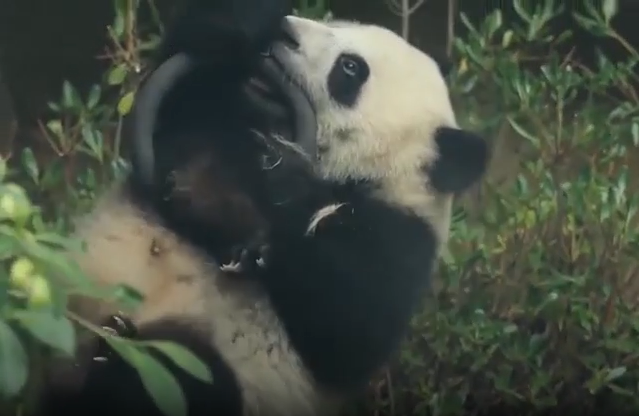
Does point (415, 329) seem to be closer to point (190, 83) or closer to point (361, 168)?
point (361, 168)

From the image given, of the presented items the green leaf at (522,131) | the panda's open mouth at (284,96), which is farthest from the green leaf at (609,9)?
the panda's open mouth at (284,96)

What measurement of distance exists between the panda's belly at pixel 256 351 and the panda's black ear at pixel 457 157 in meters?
0.31

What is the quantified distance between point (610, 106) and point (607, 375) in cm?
39

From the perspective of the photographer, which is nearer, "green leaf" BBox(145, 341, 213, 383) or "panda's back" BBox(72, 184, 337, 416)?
"green leaf" BBox(145, 341, 213, 383)

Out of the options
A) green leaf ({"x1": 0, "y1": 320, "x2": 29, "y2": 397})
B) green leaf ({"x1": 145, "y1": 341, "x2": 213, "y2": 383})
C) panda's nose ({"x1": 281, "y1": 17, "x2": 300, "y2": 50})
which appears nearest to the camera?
green leaf ({"x1": 0, "y1": 320, "x2": 29, "y2": 397})

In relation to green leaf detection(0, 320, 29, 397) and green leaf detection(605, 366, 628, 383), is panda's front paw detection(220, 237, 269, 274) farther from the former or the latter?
green leaf detection(605, 366, 628, 383)

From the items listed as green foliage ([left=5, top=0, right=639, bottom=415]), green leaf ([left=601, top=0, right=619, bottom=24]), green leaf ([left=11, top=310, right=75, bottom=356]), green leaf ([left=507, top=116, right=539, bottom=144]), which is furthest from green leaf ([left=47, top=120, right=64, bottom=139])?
green leaf ([left=601, top=0, right=619, bottom=24])

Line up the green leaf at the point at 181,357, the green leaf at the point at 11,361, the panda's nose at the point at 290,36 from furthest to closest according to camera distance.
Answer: the panda's nose at the point at 290,36, the green leaf at the point at 181,357, the green leaf at the point at 11,361

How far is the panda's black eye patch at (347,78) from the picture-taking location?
1.46 m

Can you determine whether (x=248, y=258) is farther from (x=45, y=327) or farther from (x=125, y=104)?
(x=45, y=327)

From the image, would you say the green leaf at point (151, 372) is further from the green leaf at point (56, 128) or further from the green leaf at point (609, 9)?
the green leaf at point (609, 9)

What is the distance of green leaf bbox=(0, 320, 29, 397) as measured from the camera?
1114mm

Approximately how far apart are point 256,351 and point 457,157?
1.28 feet

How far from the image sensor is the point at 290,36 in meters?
1.44
